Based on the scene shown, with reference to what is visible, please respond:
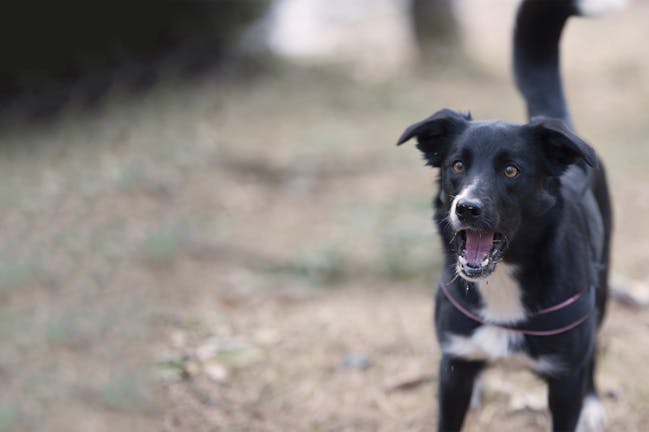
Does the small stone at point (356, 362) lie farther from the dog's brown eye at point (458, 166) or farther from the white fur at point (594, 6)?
the white fur at point (594, 6)

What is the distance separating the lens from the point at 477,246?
299 centimetres

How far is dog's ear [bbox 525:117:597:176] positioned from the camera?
117 inches

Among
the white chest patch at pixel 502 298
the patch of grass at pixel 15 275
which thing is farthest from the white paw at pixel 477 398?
the patch of grass at pixel 15 275

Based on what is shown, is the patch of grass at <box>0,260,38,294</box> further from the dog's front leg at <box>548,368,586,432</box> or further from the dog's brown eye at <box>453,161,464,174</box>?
the dog's front leg at <box>548,368,586,432</box>

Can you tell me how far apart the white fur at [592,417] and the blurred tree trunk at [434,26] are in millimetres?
7196

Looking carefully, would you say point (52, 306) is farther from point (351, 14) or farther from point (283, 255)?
point (351, 14)

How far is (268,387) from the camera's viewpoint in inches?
166

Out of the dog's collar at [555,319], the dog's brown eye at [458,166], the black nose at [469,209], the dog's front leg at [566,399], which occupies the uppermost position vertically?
the dog's brown eye at [458,166]

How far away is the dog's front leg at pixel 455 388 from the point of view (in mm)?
3215

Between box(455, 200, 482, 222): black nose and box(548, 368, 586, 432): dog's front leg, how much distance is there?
2.58ft

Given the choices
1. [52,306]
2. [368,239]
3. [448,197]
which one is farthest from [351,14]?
[448,197]

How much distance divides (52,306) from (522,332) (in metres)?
2.66

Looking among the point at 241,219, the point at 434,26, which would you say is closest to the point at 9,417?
the point at 241,219

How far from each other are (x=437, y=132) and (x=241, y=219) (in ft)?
11.2
